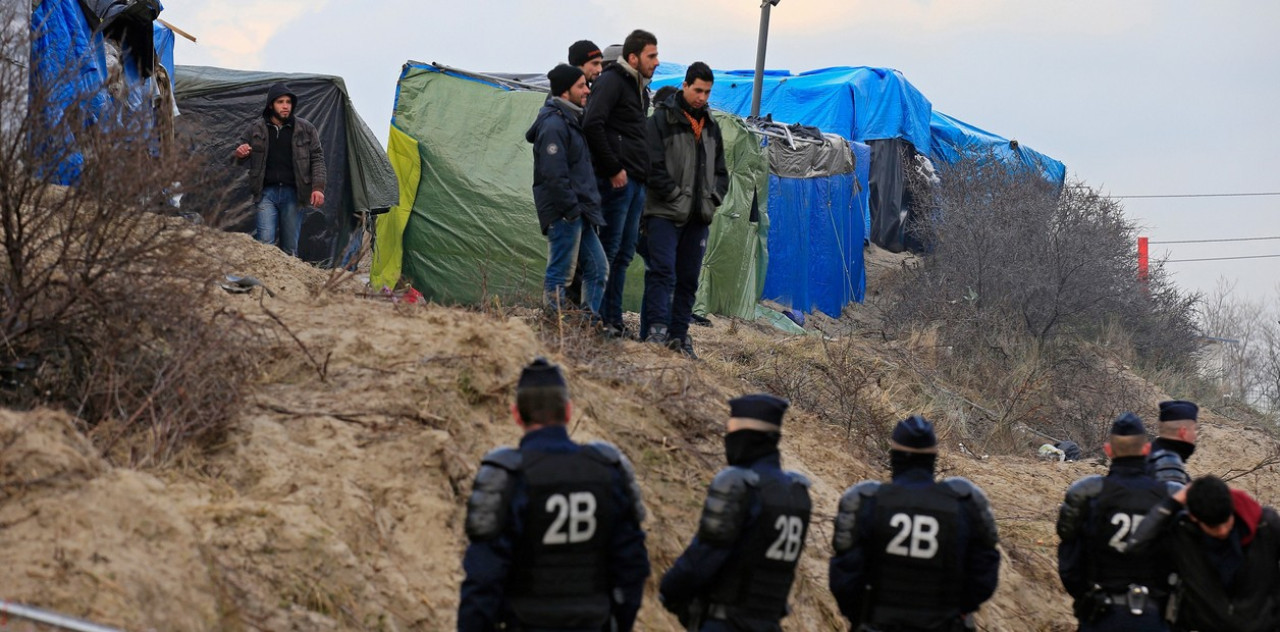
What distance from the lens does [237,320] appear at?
6328mm

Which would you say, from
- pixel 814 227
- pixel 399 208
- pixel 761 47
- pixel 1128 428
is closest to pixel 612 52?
pixel 399 208

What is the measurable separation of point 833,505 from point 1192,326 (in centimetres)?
1547

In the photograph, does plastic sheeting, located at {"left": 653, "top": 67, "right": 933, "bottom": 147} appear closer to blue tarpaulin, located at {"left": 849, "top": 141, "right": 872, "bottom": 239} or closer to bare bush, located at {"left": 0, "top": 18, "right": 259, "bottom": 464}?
blue tarpaulin, located at {"left": 849, "top": 141, "right": 872, "bottom": 239}

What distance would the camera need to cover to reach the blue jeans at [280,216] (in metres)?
10.7

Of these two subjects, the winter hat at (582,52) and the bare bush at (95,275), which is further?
the winter hat at (582,52)

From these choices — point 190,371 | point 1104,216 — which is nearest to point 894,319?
point 1104,216

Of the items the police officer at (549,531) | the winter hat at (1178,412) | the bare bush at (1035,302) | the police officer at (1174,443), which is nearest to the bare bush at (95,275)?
the police officer at (549,531)

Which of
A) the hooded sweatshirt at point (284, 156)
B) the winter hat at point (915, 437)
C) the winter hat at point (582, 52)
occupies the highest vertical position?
the winter hat at point (582, 52)

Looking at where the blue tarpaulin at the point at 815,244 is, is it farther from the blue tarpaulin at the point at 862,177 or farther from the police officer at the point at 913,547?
the police officer at the point at 913,547

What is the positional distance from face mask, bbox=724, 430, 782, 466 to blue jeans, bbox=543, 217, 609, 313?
335 centimetres

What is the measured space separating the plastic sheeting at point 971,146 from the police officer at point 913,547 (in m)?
17.9

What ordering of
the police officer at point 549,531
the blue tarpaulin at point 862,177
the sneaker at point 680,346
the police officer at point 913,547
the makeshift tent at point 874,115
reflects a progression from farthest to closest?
1. the makeshift tent at point 874,115
2. the blue tarpaulin at point 862,177
3. the sneaker at point 680,346
4. the police officer at point 913,547
5. the police officer at point 549,531

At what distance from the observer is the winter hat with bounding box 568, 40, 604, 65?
9.08m

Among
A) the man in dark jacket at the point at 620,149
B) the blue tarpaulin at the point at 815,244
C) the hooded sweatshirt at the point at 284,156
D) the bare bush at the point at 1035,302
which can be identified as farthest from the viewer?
the blue tarpaulin at the point at 815,244
